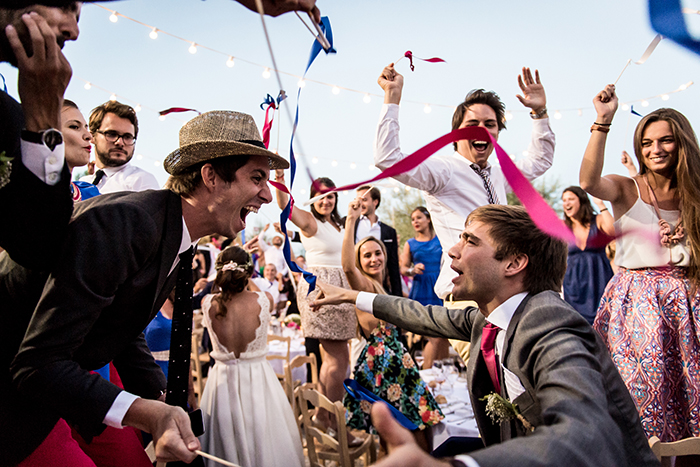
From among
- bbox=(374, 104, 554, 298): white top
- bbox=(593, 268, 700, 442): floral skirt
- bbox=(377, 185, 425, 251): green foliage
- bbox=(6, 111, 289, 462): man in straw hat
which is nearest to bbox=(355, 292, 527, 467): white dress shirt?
bbox=(374, 104, 554, 298): white top

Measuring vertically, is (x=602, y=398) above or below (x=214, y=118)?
below

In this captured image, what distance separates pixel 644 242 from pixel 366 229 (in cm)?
356

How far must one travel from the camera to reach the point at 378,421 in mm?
798

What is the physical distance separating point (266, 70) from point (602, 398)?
599 centimetres

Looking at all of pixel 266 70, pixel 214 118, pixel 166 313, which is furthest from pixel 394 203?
pixel 214 118

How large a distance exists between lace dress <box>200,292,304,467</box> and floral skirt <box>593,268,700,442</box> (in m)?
2.14

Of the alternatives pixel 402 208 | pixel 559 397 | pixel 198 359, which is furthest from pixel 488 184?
pixel 402 208

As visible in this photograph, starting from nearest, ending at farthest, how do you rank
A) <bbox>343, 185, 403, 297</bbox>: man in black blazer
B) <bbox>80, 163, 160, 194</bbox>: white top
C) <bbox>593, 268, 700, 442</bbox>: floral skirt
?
<bbox>593, 268, 700, 442</bbox>: floral skirt → <bbox>80, 163, 160, 194</bbox>: white top → <bbox>343, 185, 403, 297</bbox>: man in black blazer

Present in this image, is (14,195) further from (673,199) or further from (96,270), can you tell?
(673,199)

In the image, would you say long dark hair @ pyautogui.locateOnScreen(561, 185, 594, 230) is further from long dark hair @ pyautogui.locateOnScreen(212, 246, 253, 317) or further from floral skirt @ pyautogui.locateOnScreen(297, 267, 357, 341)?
long dark hair @ pyautogui.locateOnScreen(212, 246, 253, 317)

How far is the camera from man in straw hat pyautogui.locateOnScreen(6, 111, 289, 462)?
1.22m

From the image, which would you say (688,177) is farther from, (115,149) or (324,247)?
(115,149)

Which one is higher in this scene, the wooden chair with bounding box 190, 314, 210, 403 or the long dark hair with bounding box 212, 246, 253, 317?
the long dark hair with bounding box 212, 246, 253, 317

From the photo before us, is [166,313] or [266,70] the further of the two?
[266,70]
